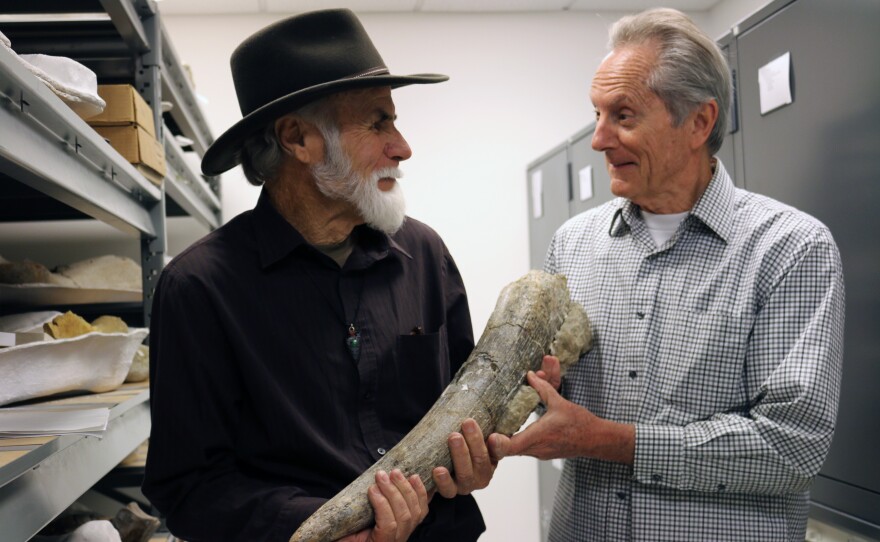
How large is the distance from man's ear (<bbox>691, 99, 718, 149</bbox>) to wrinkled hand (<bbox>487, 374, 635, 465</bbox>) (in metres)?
0.65

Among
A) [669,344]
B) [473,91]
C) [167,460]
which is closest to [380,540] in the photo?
[167,460]

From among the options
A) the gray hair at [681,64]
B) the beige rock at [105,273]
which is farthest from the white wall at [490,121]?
the gray hair at [681,64]

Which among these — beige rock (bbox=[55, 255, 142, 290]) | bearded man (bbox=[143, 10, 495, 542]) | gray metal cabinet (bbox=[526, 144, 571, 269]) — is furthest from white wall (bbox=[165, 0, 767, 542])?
bearded man (bbox=[143, 10, 495, 542])

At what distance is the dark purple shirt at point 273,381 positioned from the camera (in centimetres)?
140

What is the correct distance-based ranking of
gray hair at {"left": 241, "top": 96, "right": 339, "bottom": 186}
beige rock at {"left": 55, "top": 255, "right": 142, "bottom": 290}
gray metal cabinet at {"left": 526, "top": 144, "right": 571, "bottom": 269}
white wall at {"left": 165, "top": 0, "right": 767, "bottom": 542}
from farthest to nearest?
white wall at {"left": 165, "top": 0, "right": 767, "bottom": 542} < gray metal cabinet at {"left": 526, "top": 144, "right": 571, "bottom": 269} < beige rock at {"left": 55, "top": 255, "right": 142, "bottom": 290} < gray hair at {"left": 241, "top": 96, "right": 339, "bottom": 186}

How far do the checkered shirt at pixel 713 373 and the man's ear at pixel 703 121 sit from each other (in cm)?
9

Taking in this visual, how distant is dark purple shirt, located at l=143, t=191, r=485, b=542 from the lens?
4.59ft

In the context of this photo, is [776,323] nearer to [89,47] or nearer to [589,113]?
[89,47]

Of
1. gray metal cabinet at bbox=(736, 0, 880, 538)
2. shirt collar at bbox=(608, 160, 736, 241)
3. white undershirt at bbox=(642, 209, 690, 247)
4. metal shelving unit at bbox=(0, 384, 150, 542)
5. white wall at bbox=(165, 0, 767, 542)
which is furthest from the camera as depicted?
white wall at bbox=(165, 0, 767, 542)

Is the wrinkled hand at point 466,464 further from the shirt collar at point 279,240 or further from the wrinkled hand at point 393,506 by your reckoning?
the shirt collar at point 279,240

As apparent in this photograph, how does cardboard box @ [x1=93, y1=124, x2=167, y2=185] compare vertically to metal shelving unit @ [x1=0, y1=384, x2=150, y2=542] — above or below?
above

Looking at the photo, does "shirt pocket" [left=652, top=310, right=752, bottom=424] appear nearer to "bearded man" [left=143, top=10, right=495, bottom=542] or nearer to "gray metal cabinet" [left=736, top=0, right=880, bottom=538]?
"bearded man" [left=143, top=10, right=495, bottom=542]

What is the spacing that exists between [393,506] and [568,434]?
0.43 meters

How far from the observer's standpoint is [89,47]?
2605 millimetres
